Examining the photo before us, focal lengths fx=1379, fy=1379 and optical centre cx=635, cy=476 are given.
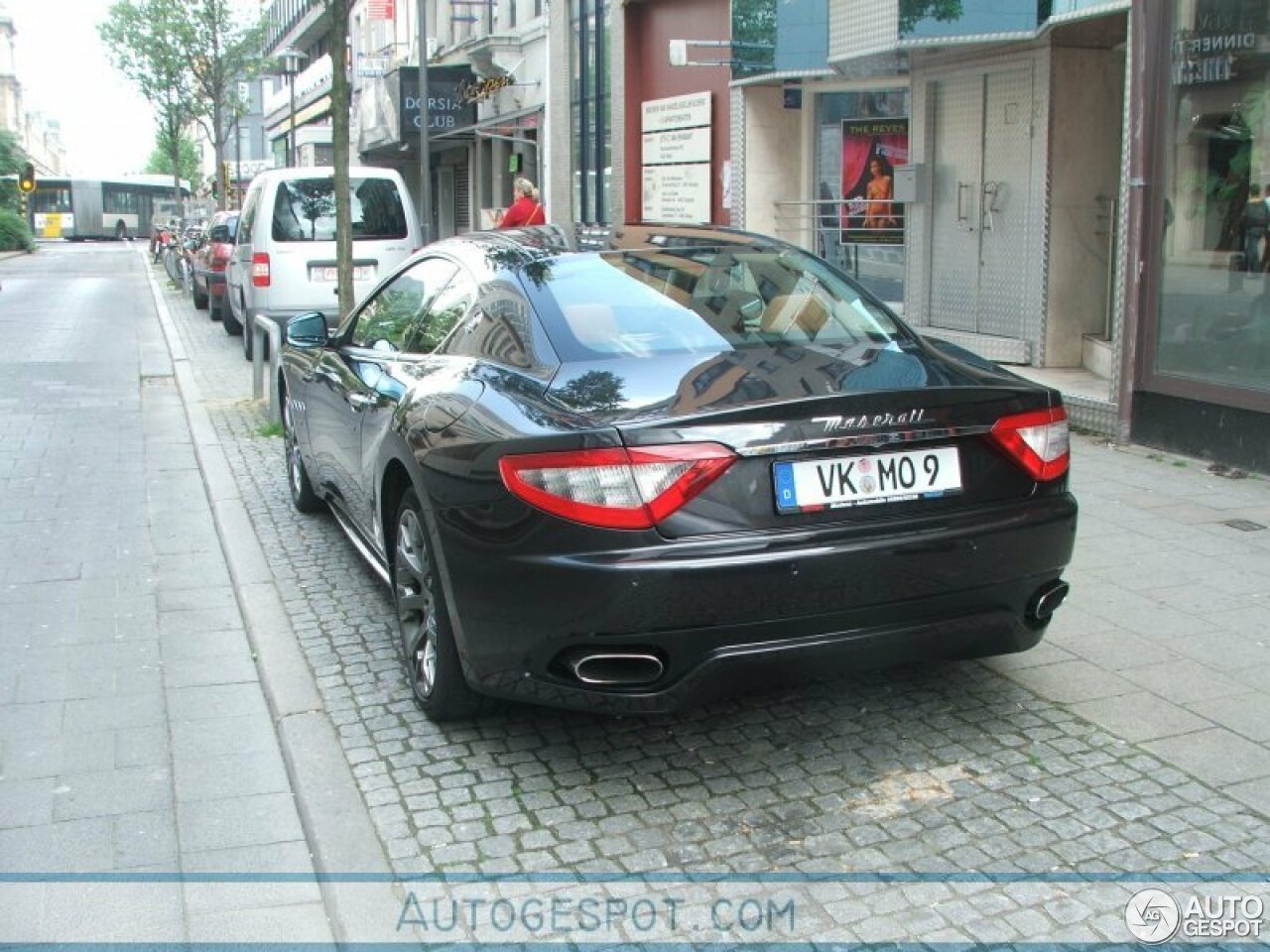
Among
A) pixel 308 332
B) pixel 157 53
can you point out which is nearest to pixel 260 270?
pixel 308 332

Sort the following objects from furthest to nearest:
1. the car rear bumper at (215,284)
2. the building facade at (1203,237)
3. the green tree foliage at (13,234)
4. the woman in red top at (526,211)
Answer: the green tree foliage at (13,234)
the car rear bumper at (215,284)
the woman in red top at (526,211)
the building facade at (1203,237)

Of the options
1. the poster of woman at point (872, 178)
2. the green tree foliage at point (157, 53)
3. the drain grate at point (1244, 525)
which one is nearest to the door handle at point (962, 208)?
the poster of woman at point (872, 178)

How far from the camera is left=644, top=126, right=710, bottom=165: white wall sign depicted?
17.8 meters

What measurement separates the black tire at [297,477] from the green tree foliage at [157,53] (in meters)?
41.4

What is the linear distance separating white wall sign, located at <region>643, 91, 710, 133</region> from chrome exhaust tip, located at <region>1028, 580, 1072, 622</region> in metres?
14.2

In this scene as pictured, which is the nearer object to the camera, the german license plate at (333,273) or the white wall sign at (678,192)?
the german license plate at (333,273)

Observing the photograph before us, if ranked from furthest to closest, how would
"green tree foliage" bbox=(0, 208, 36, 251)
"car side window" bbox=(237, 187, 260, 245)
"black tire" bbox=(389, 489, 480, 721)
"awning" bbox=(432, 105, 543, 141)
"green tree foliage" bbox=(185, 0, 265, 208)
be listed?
"green tree foliage" bbox=(0, 208, 36, 251) < "green tree foliage" bbox=(185, 0, 265, 208) < "awning" bbox=(432, 105, 543, 141) < "car side window" bbox=(237, 187, 260, 245) < "black tire" bbox=(389, 489, 480, 721)

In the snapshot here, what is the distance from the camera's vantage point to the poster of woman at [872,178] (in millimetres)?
14164

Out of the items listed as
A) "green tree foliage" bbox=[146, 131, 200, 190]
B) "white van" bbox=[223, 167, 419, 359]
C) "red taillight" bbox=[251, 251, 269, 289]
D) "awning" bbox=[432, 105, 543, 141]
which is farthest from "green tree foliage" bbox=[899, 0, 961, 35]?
"green tree foliage" bbox=[146, 131, 200, 190]

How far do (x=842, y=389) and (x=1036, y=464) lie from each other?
71 centimetres

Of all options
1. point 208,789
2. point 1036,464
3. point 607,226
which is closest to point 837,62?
point 607,226

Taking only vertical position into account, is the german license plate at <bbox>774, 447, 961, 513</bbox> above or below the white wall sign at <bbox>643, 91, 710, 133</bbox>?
below

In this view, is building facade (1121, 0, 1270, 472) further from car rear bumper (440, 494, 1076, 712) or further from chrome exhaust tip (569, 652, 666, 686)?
chrome exhaust tip (569, 652, 666, 686)

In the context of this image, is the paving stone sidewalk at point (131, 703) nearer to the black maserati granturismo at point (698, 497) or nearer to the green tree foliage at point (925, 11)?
the black maserati granturismo at point (698, 497)
